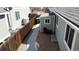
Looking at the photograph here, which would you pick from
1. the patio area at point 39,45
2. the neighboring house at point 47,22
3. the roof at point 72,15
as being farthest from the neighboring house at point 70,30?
the neighboring house at point 47,22

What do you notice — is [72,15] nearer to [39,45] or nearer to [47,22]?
[39,45]

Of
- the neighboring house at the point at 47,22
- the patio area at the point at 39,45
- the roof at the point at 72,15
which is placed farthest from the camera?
the neighboring house at the point at 47,22

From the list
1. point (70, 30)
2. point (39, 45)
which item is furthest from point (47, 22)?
point (70, 30)

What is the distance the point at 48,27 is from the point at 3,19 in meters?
6.90

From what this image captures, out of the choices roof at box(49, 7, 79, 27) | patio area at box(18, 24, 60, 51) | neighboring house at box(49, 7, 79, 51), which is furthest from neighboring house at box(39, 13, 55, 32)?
neighboring house at box(49, 7, 79, 51)

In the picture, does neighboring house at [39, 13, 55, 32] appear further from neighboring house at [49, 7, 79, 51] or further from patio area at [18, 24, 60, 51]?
neighboring house at [49, 7, 79, 51]

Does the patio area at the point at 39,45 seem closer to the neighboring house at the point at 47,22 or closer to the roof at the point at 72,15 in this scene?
the roof at the point at 72,15

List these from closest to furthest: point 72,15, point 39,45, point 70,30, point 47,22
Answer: point 72,15
point 70,30
point 39,45
point 47,22

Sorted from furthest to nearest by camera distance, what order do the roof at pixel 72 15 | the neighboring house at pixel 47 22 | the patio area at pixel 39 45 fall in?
the neighboring house at pixel 47 22, the patio area at pixel 39 45, the roof at pixel 72 15

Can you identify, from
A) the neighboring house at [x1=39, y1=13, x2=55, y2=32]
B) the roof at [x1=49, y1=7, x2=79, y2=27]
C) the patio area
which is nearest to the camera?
the roof at [x1=49, y1=7, x2=79, y2=27]

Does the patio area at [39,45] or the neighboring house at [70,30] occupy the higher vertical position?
the neighboring house at [70,30]
